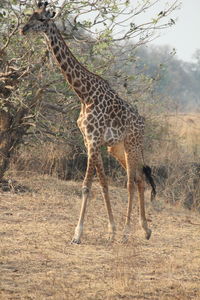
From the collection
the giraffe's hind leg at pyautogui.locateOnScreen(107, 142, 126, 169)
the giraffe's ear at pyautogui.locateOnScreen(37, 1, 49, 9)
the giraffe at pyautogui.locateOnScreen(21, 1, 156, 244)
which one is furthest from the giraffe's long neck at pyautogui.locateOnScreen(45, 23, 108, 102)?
the giraffe's hind leg at pyautogui.locateOnScreen(107, 142, 126, 169)

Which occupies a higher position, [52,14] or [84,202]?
[52,14]

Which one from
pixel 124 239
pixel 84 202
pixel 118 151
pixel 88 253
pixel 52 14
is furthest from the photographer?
pixel 118 151

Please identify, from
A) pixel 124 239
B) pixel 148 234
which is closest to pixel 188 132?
pixel 148 234

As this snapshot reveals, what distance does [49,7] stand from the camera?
25.0ft

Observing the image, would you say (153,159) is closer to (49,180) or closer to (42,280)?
(49,180)

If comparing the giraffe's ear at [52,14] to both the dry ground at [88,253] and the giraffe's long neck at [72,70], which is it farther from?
the dry ground at [88,253]

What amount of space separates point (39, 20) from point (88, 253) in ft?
8.18

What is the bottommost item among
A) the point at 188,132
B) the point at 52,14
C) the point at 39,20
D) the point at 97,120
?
the point at 97,120

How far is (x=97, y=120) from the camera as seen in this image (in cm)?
736

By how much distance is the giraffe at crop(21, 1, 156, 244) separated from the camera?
23.4 feet

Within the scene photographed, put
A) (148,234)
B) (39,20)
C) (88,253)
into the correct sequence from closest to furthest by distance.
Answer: (88,253), (39,20), (148,234)

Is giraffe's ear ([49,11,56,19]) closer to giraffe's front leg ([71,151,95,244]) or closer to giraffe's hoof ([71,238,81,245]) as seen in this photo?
giraffe's front leg ([71,151,95,244])

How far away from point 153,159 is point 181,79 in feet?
122

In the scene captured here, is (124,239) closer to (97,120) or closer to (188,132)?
(97,120)
